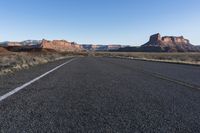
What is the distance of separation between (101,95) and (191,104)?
222cm

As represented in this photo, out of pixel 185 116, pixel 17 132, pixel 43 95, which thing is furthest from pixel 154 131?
pixel 43 95

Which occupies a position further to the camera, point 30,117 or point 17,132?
point 30,117

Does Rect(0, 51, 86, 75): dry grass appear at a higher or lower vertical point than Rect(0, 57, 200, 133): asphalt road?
lower

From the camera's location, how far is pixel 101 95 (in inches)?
287

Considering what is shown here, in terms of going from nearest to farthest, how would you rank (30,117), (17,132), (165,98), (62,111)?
1. (17,132)
2. (30,117)
3. (62,111)
4. (165,98)

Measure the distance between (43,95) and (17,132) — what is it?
3302 mm

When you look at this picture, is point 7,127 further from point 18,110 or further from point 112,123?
point 112,123

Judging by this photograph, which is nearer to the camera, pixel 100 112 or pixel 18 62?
pixel 100 112

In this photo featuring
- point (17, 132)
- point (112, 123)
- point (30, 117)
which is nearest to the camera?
point (17, 132)

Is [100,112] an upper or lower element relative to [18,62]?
upper

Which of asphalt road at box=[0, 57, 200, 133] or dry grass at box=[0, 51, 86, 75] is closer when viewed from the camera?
asphalt road at box=[0, 57, 200, 133]

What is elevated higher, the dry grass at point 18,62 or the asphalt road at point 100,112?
the asphalt road at point 100,112

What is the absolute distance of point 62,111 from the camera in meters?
5.31

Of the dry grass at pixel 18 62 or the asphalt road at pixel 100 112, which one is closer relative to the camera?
the asphalt road at pixel 100 112
